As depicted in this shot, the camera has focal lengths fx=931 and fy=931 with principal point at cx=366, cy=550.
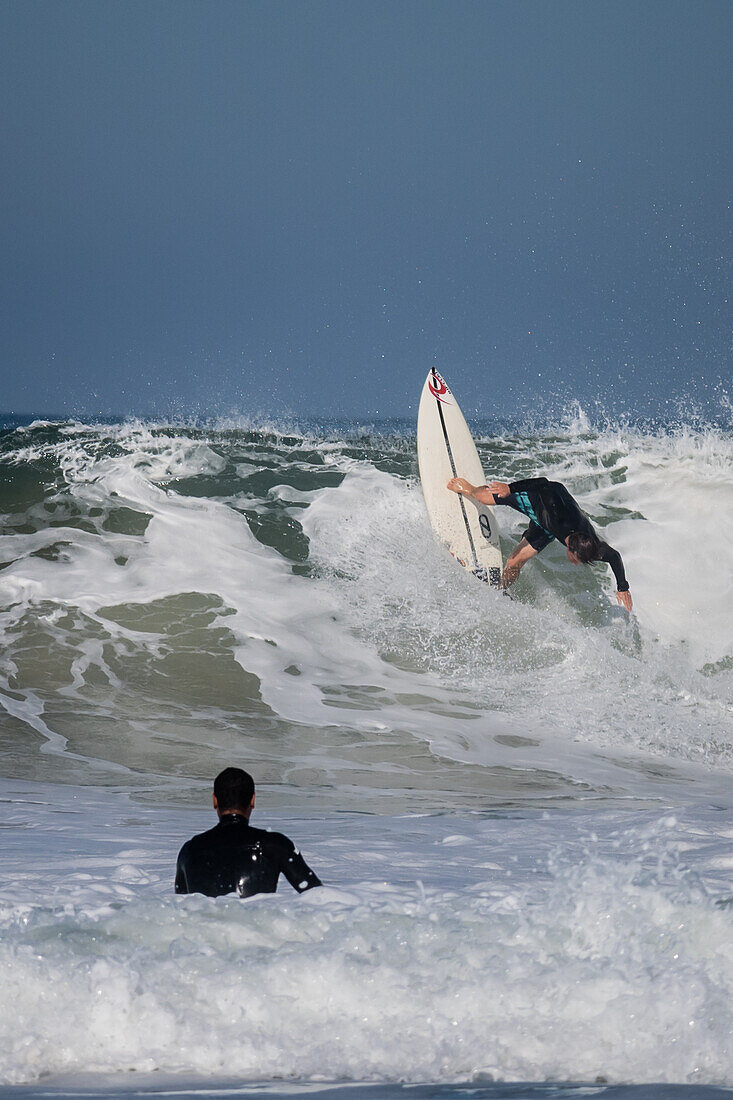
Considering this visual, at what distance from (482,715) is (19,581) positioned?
15.3 feet

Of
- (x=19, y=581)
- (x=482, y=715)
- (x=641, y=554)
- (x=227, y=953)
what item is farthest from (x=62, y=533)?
(x=227, y=953)

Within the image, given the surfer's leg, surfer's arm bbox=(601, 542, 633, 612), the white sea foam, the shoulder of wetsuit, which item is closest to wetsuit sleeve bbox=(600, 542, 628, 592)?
surfer's arm bbox=(601, 542, 633, 612)

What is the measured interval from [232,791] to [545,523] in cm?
668

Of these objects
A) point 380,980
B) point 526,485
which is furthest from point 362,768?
point 526,485

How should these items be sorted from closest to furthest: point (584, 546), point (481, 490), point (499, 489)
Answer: point (584, 546)
point (499, 489)
point (481, 490)

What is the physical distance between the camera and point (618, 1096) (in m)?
1.79

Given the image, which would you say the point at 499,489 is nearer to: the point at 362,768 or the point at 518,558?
the point at 518,558

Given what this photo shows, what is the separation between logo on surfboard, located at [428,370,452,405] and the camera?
963cm

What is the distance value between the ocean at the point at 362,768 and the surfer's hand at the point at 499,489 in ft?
2.61

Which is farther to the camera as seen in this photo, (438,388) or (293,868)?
(438,388)

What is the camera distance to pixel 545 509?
28.9 feet

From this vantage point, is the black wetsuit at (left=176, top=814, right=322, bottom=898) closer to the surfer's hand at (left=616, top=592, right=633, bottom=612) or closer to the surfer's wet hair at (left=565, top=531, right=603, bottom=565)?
the surfer's hand at (left=616, top=592, right=633, bottom=612)

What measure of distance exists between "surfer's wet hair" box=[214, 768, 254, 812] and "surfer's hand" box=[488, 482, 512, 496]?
6.54m

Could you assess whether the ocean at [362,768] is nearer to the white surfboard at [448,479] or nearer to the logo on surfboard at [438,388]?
the white surfboard at [448,479]
